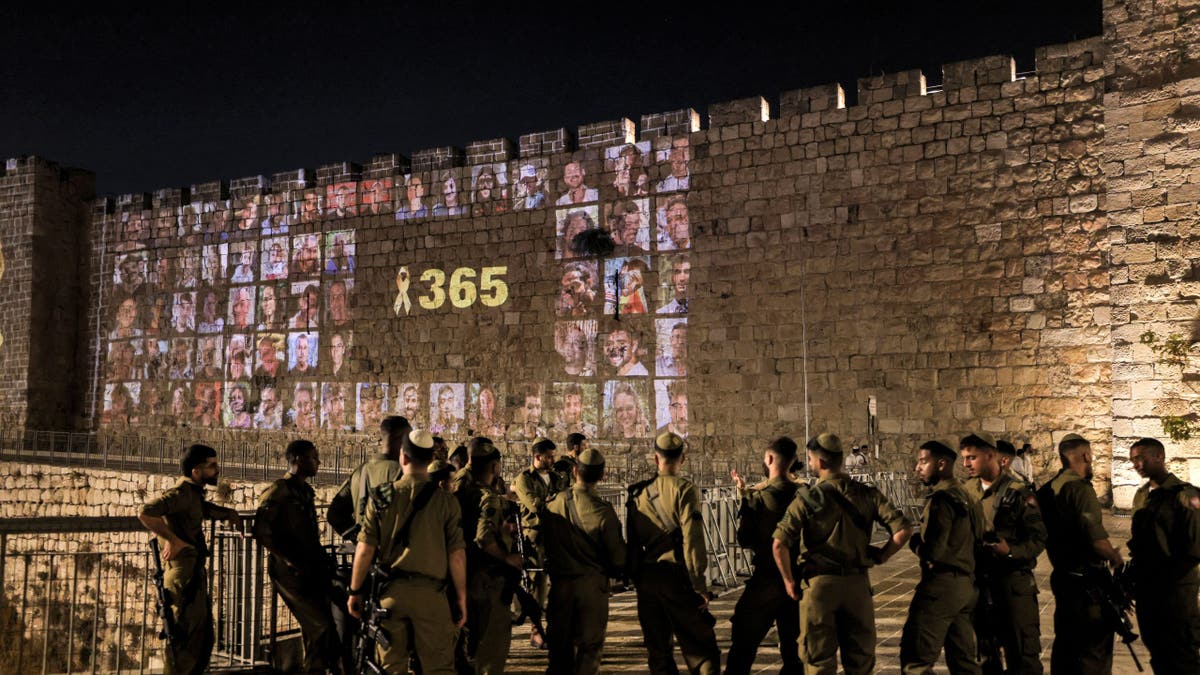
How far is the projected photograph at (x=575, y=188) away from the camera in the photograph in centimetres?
1769

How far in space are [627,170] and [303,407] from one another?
8.56 metres

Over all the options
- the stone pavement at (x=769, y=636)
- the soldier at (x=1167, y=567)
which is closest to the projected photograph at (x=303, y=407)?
the stone pavement at (x=769, y=636)

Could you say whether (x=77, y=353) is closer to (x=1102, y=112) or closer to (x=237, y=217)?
(x=237, y=217)

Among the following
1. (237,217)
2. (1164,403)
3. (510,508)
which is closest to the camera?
(510,508)

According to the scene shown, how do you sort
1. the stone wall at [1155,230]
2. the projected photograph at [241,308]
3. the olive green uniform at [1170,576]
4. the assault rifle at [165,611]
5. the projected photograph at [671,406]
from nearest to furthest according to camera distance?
the olive green uniform at [1170,576]
the assault rifle at [165,611]
the stone wall at [1155,230]
the projected photograph at [671,406]
the projected photograph at [241,308]

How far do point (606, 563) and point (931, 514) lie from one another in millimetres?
1611

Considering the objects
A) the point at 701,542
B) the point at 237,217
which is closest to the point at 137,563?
the point at 237,217

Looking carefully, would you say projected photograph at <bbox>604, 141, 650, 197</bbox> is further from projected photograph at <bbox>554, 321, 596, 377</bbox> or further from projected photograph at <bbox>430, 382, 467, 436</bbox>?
projected photograph at <bbox>430, 382, 467, 436</bbox>

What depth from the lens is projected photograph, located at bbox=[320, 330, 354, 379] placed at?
65.2 ft

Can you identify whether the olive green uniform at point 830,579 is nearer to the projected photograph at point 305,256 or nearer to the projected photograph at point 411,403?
the projected photograph at point 411,403

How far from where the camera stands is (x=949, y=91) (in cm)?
1448

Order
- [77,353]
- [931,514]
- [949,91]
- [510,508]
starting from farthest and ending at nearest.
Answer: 1. [77,353]
2. [949,91]
3. [510,508]
4. [931,514]

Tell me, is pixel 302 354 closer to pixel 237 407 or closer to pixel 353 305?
pixel 353 305

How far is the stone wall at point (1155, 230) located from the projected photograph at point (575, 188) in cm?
872
